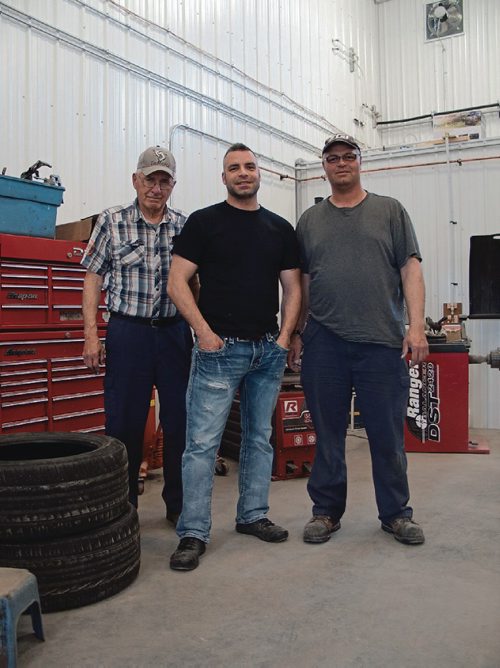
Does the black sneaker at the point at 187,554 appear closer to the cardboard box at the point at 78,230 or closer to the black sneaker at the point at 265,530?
the black sneaker at the point at 265,530

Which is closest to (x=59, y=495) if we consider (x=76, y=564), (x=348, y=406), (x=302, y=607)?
(x=76, y=564)

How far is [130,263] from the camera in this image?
2354mm

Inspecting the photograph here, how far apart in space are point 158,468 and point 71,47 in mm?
2505

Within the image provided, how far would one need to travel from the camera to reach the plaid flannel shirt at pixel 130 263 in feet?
7.66

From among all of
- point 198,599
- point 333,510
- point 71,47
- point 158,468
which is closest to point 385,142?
point 71,47

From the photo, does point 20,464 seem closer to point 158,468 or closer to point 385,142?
point 158,468

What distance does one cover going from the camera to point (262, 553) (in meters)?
2.19

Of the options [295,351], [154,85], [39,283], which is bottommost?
[295,351]

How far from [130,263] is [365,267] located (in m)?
0.90

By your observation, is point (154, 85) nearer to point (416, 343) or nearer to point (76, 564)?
point (416, 343)

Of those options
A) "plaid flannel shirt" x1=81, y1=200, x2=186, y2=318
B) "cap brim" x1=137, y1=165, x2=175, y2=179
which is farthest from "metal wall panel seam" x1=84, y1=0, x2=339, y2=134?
"plaid flannel shirt" x1=81, y1=200, x2=186, y2=318

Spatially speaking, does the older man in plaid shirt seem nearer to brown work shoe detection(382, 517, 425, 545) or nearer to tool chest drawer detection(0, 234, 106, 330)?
tool chest drawer detection(0, 234, 106, 330)

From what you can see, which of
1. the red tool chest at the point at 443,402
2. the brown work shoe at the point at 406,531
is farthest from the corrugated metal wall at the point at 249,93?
the brown work shoe at the point at 406,531

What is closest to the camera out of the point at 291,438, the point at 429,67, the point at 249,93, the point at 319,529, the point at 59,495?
the point at 59,495
